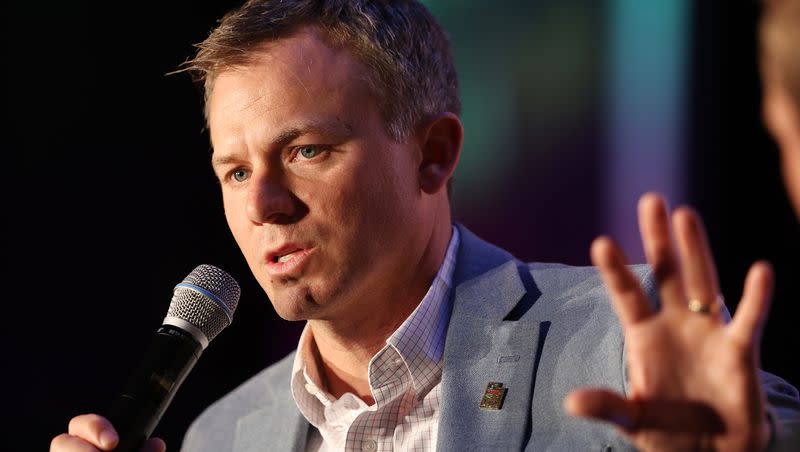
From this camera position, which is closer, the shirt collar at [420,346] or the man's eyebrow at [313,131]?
the man's eyebrow at [313,131]

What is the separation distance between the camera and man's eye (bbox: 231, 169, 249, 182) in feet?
7.68

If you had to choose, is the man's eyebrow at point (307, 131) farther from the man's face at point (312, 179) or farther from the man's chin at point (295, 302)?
the man's chin at point (295, 302)

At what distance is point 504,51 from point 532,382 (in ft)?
5.03

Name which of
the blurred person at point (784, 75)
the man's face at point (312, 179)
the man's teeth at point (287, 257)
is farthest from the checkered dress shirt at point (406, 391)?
the blurred person at point (784, 75)

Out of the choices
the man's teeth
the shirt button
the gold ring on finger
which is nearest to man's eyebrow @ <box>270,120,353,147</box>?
the man's teeth

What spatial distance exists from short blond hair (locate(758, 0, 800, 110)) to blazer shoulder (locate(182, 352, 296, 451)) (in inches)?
80.8

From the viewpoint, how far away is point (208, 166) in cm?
374

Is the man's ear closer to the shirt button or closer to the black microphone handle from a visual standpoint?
the shirt button

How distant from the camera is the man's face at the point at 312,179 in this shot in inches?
86.6

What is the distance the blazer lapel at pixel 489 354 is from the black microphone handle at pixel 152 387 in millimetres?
676

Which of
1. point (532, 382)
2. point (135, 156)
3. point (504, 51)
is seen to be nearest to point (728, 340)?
point (532, 382)

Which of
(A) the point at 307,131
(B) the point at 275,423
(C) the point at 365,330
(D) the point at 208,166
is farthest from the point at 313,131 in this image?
(D) the point at 208,166

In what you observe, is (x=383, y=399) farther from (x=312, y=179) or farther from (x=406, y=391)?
(x=312, y=179)

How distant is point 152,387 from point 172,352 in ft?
0.35
